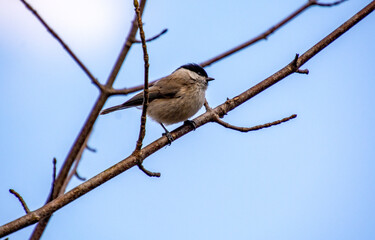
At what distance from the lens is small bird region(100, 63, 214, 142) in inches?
189

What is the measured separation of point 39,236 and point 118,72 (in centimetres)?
183

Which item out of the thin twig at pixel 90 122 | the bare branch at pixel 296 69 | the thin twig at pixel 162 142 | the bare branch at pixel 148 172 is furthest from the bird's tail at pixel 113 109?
the bare branch at pixel 296 69

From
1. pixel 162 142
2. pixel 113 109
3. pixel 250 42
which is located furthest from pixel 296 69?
pixel 113 109

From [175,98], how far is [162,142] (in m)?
1.49

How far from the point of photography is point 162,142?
3.52 m

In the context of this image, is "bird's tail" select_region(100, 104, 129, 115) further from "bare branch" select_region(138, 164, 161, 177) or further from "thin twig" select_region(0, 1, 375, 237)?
"bare branch" select_region(138, 164, 161, 177)

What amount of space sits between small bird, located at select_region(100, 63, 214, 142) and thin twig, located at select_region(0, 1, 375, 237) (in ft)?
1.92

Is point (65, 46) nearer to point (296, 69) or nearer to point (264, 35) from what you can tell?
point (264, 35)

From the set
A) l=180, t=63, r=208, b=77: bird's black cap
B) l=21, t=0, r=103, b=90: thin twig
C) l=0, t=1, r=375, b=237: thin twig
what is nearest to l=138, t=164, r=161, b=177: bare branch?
l=0, t=1, r=375, b=237: thin twig

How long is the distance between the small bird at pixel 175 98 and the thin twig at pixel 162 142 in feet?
1.92

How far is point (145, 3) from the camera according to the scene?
4145mm

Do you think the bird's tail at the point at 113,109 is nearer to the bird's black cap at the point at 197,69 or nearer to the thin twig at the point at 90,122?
the thin twig at the point at 90,122

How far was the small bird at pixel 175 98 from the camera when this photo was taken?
4809 millimetres

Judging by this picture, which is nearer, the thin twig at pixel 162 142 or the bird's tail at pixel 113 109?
the thin twig at pixel 162 142
